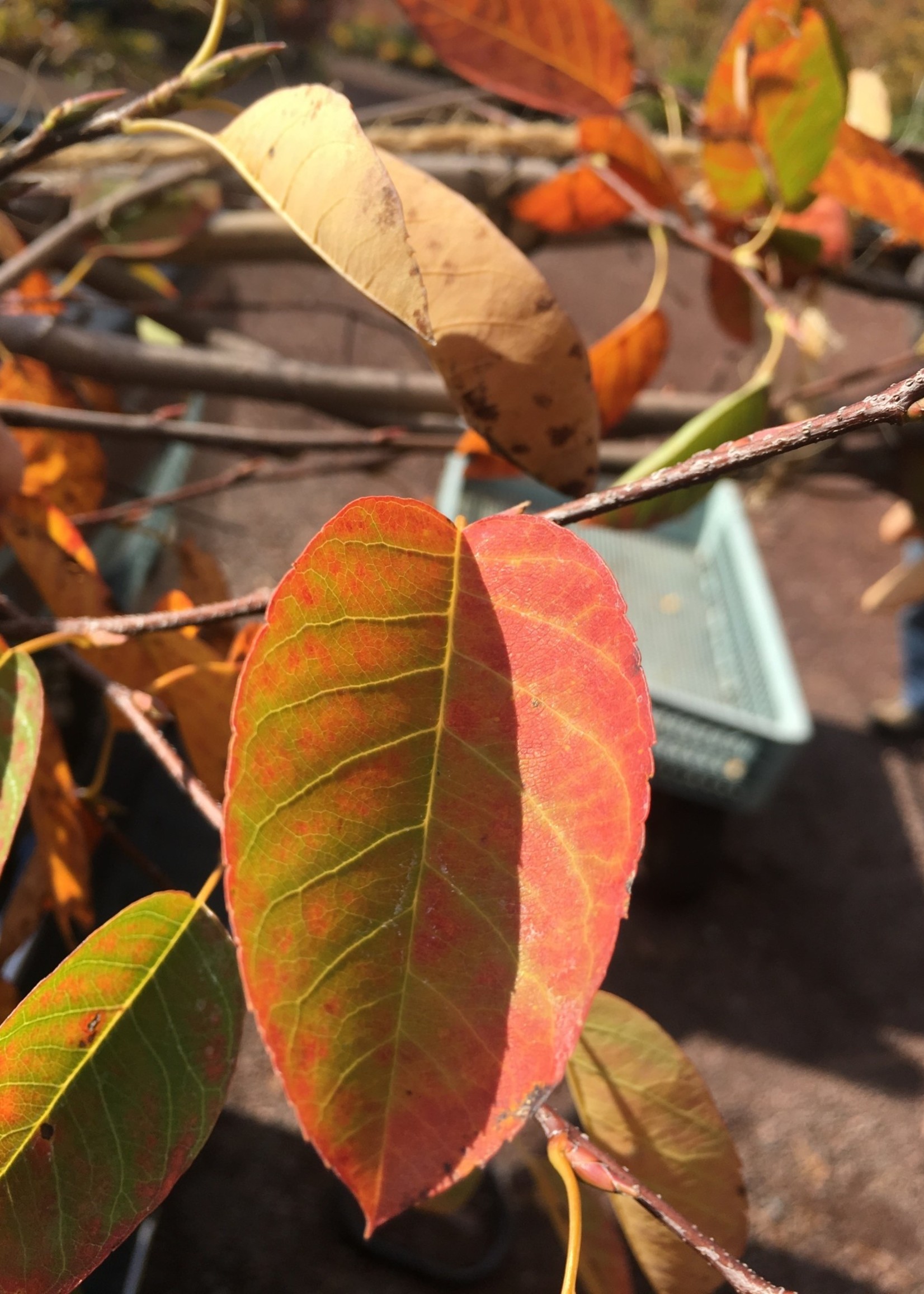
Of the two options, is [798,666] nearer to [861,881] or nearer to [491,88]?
[861,881]

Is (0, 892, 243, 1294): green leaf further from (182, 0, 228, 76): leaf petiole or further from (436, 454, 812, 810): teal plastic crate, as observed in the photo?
(436, 454, 812, 810): teal plastic crate

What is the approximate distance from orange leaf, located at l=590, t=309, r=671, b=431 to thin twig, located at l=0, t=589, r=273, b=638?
20cm

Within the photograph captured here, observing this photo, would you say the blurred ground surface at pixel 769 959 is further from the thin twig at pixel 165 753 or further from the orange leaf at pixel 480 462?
the thin twig at pixel 165 753

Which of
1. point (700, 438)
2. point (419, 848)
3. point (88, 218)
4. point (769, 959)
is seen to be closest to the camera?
point (419, 848)

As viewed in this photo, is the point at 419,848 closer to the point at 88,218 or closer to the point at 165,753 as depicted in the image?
the point at 165,753

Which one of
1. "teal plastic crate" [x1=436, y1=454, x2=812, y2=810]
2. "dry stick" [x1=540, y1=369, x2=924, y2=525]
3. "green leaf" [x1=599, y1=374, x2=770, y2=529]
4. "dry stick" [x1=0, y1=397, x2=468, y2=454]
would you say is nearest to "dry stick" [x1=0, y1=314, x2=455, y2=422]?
"dry stick" [x1=0, y1=397, x2=468, y2=454]

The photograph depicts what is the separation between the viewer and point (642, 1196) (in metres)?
0.17

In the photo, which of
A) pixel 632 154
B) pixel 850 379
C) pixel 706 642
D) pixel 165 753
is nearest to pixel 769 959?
pixel 706 642

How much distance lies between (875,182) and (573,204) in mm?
155

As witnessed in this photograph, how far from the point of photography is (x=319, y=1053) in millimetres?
157

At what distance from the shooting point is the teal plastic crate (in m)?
1.20

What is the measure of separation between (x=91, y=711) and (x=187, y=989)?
49 cm

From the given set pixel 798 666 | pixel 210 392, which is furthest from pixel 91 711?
pixel 798 666

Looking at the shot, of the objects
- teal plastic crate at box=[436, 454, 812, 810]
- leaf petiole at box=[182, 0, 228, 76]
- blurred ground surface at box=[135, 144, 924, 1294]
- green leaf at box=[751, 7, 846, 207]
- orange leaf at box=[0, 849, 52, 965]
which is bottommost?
blurred ground surface at box=[135, 144, 924, 1294]
